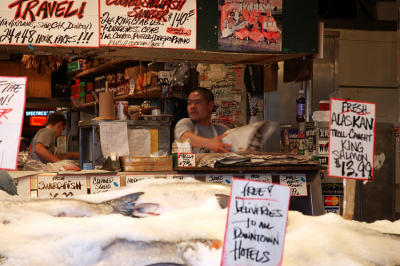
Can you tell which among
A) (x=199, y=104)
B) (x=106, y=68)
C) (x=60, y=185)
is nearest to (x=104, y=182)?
(x=60, y=185)

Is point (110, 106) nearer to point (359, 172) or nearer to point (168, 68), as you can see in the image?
point (168, 68)

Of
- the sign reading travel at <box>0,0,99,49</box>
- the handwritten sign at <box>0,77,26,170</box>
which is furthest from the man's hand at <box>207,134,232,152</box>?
the handwritten sign at <box>0,77,26,170</box>

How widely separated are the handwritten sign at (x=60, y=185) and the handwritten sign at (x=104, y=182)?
0.06 m

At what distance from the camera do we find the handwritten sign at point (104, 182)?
3.38 metres

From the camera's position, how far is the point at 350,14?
21.3 feet

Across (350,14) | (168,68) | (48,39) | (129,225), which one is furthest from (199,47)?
(350,14)

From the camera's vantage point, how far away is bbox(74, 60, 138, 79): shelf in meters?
7.02

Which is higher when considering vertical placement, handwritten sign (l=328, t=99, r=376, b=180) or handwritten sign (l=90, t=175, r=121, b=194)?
handwritten sign (l=328, t=99, r=376, b=180)

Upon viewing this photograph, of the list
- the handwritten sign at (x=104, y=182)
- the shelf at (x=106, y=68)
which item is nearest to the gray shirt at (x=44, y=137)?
the shelf at (x=106, y=68)

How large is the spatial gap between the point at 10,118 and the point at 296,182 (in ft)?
8.26

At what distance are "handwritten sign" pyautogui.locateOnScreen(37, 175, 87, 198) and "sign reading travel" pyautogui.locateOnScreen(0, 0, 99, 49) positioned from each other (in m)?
1.07

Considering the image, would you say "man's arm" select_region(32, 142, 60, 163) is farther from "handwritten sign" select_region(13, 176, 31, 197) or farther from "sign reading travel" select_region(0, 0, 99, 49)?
"sign reading travel" select_region(0, 0, 99, 49)

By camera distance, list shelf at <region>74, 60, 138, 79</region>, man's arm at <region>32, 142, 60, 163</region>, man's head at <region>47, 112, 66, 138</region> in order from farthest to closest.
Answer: shelf at <region>74, 60, 138, 79</region>
man's head at <region>47, 112, 66, 138</region>
man's arm at <region>32, 142, 60, 163</region>

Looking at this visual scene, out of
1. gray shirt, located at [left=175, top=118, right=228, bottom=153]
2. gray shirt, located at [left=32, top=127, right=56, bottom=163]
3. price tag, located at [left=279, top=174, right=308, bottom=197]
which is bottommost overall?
price tag, located at [left=279, top=174, right=308, bottom=197]
